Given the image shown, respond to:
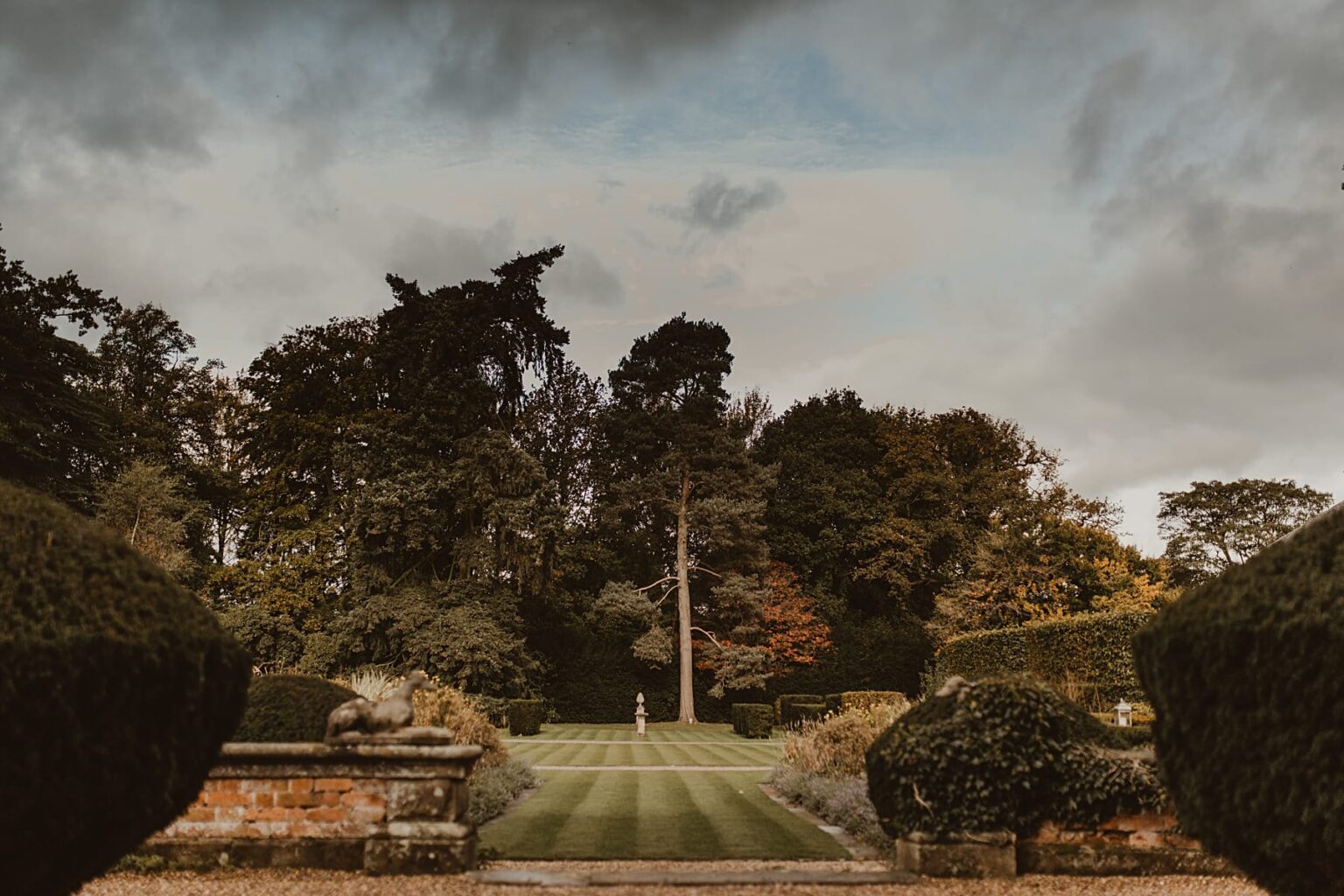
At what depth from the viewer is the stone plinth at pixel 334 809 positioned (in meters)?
6.41

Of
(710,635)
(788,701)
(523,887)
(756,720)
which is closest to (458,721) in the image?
(523,887)

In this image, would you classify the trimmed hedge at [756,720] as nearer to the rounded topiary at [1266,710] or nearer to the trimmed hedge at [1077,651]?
the trimmed hedge at [1077,651]

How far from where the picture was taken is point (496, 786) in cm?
1019

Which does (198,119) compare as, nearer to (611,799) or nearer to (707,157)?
(707,157)

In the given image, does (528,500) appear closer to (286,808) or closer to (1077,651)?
(1077,651)

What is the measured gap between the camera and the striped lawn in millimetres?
7676

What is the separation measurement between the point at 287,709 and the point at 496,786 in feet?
11.7

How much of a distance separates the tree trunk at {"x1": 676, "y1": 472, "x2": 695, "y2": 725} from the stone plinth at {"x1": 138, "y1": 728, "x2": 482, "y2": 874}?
23.3 meters

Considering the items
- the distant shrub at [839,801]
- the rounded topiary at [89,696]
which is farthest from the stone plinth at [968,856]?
the rounded topiary at [89,696]

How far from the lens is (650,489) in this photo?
30531 mm

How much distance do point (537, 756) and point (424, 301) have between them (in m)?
16.7

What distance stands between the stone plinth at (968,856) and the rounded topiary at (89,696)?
493cm

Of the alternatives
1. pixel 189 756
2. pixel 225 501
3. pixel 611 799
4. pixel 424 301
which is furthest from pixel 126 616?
pixel 225 501

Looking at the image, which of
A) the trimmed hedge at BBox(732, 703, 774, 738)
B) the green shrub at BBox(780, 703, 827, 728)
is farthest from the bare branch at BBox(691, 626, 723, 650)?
the trimmed hedge at BBox(732, 703, 774, 738)
